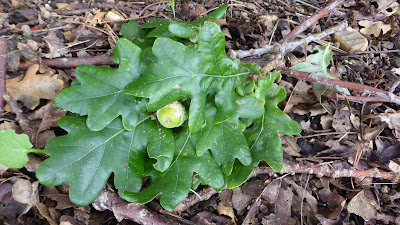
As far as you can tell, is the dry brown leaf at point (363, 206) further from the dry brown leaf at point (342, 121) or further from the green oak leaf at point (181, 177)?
the green oak leaf at point (181, 177)

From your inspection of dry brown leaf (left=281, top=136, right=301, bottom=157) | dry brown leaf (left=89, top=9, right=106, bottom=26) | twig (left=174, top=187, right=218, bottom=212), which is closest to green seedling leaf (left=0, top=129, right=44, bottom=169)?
twig (left=174, top=187, right=218, bottom=212)

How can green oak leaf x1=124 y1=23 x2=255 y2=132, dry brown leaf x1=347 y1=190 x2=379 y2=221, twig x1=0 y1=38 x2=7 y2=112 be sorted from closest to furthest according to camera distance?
green oak leaf x1=124 y1=23 x2=255 y2=132 → twig x1=0 y1=38 x2=7 y2=112 → dry brown leaf x1=347 y1=190 x2=379 y2=221

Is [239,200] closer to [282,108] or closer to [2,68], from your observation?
[282,108]

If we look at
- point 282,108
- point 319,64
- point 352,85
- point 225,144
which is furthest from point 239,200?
point 319,64

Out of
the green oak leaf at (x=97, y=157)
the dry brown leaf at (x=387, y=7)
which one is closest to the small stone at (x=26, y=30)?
the green oak leaf at (x=97, y=157)

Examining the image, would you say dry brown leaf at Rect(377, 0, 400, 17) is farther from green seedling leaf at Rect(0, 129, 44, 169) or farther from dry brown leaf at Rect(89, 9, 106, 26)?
green seedling leaf at Rect(0, 129, 44, 169)

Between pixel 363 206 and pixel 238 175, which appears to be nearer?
pixel 238 175
